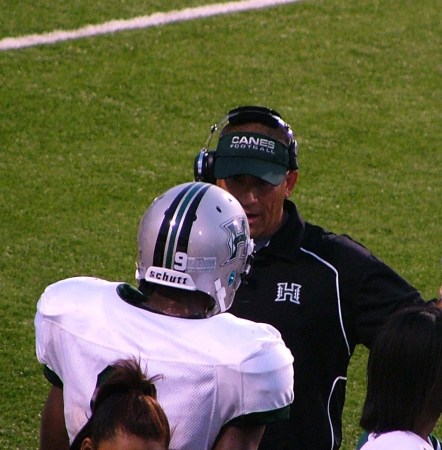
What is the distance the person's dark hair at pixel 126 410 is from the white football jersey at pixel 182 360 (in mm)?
147

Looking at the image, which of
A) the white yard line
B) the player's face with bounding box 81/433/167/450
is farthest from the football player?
the white yard line

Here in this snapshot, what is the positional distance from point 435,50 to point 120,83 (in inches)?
94.4

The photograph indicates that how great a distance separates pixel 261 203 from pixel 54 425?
107 centimetres

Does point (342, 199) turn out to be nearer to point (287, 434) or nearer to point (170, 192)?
point (287, 434)

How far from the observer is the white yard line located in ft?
27.7

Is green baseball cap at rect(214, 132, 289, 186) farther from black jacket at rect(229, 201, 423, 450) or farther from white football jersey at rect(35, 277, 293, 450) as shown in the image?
white football jersey at rect(35, 277, 293, 450)

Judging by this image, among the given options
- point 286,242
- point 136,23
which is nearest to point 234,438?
point 286,242

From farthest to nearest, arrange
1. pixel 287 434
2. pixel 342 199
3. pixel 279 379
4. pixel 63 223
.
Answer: pixel 342 199 < pixel 63 223 < pixel 287 434 < pixel 279 379

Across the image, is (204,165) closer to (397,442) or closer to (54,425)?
(54,425)

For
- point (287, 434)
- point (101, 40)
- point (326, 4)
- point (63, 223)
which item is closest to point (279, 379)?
point (287, 434)

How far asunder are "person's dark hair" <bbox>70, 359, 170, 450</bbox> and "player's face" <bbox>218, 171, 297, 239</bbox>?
1265mm

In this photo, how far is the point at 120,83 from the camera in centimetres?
798

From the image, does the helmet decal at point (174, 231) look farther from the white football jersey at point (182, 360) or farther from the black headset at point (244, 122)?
the black headset at point (244, 122)

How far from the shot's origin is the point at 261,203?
3.63 metres
